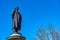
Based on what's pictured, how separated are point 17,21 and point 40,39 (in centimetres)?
1089

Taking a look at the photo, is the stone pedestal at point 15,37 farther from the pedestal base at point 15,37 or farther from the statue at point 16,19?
the statue at point 16,19

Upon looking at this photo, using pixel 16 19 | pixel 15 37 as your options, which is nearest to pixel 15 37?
pixel 15 37

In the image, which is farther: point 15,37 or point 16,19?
point 16,19

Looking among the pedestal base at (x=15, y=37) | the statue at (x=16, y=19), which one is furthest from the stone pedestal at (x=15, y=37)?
the statue at (x=16, y=19)

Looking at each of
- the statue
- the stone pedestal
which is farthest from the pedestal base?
the statue

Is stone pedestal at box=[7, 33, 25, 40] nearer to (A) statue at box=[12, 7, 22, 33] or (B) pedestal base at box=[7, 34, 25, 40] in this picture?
(B) pedestal base at box=[7, 34, 25, 40]

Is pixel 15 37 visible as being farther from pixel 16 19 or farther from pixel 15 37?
pixel 16 19

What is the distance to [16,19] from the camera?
11719mm

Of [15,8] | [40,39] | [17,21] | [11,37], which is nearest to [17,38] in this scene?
[11,37]

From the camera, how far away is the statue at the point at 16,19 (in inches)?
452

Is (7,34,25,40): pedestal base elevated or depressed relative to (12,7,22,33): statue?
depressed

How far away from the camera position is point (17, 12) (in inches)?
468

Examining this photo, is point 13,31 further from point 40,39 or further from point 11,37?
point 40,39

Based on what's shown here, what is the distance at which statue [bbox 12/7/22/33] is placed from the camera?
1147 centimetres
